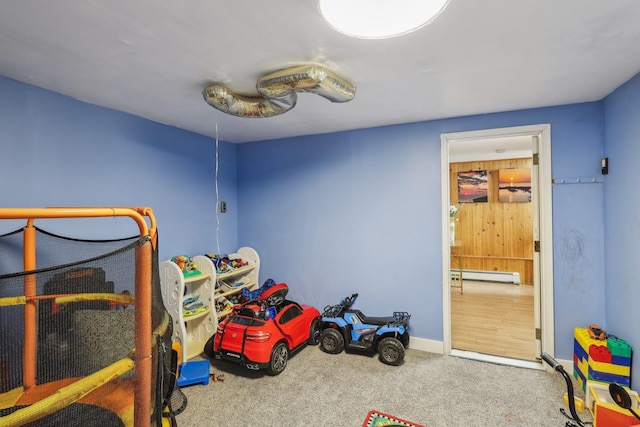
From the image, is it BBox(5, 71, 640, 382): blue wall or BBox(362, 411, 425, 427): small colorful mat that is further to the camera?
Result: BBox(5, 71, 640, 382): blue wall

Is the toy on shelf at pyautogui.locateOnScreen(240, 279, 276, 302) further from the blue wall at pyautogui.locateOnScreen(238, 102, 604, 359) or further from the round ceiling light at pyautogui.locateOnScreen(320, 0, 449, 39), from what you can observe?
the round ceiling light at pyautogui.locateOnScreen(320, 0, 449, 39)

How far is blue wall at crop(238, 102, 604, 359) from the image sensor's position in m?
2.45

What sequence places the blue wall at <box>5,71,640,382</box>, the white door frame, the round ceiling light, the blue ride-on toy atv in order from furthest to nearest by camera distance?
the blue ride-on toy atv < the white door frame < the blue wall at <box>5,71,640,382</box> < the round ceiling light

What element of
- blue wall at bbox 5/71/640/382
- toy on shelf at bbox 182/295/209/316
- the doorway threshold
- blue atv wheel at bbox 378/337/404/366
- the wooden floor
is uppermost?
blue wall at bbox 5/71/640/382

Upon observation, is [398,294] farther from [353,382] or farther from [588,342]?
[588,342]

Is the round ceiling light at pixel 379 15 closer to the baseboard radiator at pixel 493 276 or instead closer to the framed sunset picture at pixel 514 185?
the framed sunset picture at pixel 514 185

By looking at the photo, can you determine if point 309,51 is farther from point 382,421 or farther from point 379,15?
point 382,421

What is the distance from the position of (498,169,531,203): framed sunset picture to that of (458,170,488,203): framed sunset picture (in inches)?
10.2

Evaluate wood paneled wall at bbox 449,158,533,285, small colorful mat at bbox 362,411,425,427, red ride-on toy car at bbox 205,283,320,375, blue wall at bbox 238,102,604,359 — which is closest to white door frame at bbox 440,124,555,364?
blue wall at bbox 238,102,604,359

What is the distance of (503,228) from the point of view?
5629mm

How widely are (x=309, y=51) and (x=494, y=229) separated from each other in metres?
5.37

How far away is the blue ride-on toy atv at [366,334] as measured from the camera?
2657 millimetres

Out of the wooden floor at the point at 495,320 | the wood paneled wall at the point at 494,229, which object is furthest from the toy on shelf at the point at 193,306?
the wood paneled wall at the point at 494,229

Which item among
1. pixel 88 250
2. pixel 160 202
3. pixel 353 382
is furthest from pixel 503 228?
pixel 88 250
